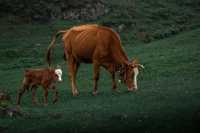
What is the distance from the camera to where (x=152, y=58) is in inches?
1394

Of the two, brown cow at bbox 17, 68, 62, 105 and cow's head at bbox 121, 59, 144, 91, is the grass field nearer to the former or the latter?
cow's head at bbox 121, 59, 144, 91

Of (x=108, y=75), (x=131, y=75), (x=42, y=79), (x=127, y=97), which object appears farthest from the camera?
(x=108, y=75)

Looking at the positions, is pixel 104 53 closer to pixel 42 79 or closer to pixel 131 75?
pixel 131 75

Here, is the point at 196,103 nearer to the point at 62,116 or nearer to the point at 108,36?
the point at 62,116

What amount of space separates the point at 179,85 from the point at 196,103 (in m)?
6.03

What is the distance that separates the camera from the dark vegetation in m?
16.9

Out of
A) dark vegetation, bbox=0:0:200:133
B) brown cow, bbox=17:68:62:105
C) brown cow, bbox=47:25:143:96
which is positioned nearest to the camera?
dark vegetation, bbox=0:0:200:133

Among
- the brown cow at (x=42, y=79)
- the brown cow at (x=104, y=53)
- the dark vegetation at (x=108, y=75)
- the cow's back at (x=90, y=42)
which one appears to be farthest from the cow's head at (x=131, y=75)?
the brown cow at (x=42, y=79)

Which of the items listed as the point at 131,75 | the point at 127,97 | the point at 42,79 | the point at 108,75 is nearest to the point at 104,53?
the point at 131,75

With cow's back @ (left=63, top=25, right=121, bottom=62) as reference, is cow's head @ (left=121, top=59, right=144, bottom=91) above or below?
below

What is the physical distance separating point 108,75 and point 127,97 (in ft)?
34.9

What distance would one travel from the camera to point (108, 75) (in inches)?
1278

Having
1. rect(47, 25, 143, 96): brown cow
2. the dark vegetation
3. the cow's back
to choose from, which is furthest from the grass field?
the cow's back

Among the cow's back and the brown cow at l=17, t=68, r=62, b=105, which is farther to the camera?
the cow's back
